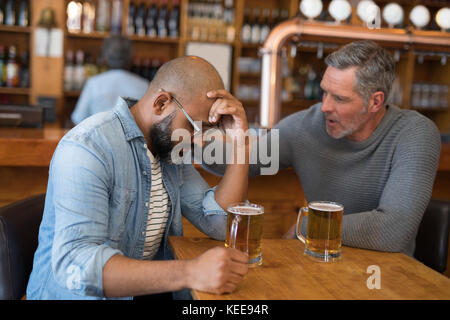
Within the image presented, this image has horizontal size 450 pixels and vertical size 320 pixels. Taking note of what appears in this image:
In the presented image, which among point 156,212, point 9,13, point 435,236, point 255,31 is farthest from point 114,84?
point 435,236

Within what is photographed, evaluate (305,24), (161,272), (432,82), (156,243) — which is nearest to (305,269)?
(161,272)

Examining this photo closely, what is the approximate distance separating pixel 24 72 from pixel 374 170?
11.8 ft

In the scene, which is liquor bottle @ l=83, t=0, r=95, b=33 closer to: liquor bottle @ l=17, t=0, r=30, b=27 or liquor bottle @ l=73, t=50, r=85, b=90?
liquor bottle @ l=73, t=50, r=85, b=90

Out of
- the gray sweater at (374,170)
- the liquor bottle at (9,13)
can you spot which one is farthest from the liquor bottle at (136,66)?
the gray sweater at (374,170)

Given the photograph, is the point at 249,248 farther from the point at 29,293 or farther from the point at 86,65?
the point at 86,65

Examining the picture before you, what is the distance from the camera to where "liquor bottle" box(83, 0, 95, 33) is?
172 inches

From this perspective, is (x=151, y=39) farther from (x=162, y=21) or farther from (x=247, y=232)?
(x=247, y=232)

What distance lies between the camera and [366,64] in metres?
1.63

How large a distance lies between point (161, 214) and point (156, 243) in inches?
3.4

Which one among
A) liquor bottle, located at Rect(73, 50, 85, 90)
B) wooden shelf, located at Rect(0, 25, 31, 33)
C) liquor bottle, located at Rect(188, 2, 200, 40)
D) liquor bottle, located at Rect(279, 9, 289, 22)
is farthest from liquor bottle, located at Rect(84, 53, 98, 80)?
liquor bottle, located at Rect(279, 9, 289, 22)

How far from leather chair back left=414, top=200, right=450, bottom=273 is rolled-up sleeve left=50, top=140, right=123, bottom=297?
116cm

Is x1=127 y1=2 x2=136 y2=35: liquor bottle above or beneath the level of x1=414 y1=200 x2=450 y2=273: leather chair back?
above

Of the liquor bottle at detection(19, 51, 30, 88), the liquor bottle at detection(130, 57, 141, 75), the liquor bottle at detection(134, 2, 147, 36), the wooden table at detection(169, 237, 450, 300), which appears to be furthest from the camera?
the liquor bottle at detection(130, 57, 141, 75)

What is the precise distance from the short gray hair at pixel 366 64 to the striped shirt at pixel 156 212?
2.40 ft
